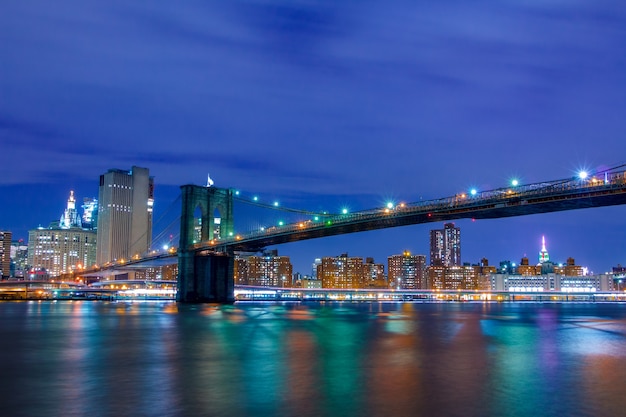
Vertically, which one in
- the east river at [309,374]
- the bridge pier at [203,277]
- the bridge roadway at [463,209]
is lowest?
the east river at [309,374]

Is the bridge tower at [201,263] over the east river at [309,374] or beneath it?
over

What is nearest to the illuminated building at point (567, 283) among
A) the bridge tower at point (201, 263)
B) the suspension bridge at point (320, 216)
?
the suspension bridge at point (320, 216)

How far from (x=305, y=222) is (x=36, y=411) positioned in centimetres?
5859

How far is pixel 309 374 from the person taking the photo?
21.6 meters

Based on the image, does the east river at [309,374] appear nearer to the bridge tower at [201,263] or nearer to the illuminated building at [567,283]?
the bridge tower at [201,263]

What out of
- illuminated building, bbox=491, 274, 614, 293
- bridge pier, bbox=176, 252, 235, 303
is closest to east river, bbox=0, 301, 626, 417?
bridge pier, bbox=176, 252, 235, 303

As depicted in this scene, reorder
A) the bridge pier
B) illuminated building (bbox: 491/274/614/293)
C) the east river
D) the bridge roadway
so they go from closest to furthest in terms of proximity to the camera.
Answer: the east river, the bridge roadway, the bridge pier, illuminated building (bbox: 491/274/614/293)

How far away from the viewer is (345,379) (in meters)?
20.4

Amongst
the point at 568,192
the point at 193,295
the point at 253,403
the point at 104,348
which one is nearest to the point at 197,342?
the point at 104,348

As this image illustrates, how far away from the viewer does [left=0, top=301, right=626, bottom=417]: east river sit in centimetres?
1655

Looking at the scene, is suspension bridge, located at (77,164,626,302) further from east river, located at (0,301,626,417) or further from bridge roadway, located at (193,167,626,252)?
east river, located at (0,301,626,417)

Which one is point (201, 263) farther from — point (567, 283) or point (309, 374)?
point (567, 283)

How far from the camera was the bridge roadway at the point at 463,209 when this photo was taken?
157 ft

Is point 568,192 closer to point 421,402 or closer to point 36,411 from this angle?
point 421,402
